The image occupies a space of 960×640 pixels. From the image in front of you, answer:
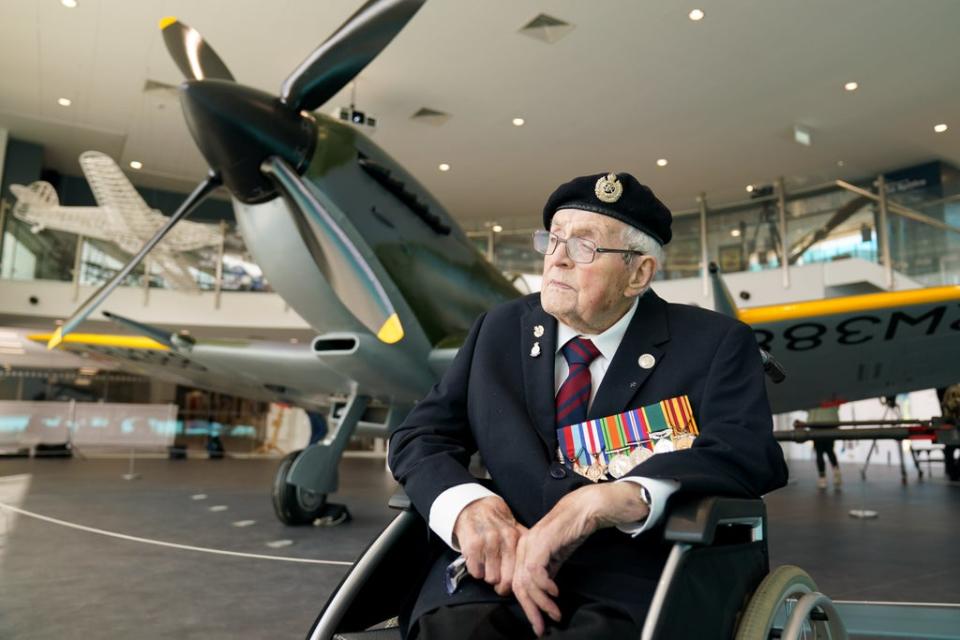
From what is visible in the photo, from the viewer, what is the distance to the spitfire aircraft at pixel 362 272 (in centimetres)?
374

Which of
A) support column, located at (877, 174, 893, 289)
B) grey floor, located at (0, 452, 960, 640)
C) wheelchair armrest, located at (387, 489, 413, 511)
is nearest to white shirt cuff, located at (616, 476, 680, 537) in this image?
wheelchair armrest, located at (387, 489, 413, 511)

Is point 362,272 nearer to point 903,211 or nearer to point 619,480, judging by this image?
point 619,480

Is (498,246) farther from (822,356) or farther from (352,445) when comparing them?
(822,356)

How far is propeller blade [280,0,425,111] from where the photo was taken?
12.2 ft

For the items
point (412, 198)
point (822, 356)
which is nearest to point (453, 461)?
point (412, 198)

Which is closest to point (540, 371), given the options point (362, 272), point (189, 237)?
point (362, 272)

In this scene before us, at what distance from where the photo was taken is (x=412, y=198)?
450 cm

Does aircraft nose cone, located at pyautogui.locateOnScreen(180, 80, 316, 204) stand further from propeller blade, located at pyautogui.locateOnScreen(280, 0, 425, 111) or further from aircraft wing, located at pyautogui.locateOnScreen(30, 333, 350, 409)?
aircraft wing, located at pyautogui.locateOnScreen(30, 333, 350, 409)

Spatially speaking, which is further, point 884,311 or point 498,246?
point 498,246

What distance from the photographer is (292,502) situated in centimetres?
471

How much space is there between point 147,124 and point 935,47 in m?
12.3

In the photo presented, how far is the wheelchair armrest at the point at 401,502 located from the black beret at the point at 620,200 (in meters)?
0.71

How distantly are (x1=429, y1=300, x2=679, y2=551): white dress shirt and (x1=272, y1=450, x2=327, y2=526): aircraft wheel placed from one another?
3698mm

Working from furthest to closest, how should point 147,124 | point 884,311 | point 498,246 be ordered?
1. point 498,246
2. point 147,124
3. point 884,311
